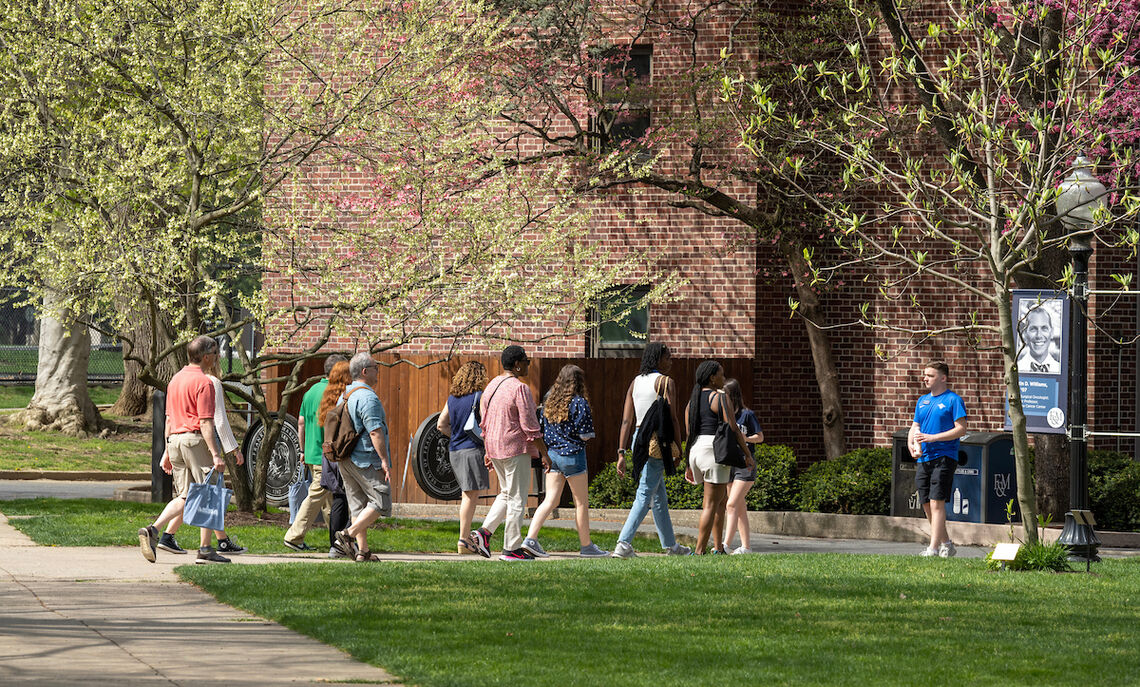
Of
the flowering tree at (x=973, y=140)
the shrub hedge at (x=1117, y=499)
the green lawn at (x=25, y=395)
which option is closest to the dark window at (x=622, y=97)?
the flowering tree at (x=973, y=140)

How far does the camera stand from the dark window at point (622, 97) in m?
20.2

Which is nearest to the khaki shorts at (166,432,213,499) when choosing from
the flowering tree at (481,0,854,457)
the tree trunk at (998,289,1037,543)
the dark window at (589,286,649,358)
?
the tree trunk at (998,289,1037,543)

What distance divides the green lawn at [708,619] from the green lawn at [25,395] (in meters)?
29.8

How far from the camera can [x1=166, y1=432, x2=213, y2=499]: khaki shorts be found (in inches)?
463

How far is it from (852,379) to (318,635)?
14.4 metres

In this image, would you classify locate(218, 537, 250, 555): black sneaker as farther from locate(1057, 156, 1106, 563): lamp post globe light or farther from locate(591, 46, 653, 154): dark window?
locate(591, 46, 653, 154): dark window

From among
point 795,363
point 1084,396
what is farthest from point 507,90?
point 1084,396

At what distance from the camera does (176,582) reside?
10680 mm

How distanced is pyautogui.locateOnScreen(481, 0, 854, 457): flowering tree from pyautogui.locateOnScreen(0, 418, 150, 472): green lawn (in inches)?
362

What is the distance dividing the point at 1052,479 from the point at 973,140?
456cm

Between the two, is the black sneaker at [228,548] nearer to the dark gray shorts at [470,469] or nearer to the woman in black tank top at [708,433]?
the dark gray shorts at [470,469]

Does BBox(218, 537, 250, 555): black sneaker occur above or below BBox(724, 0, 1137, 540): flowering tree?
below

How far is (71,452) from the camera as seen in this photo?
26156mm

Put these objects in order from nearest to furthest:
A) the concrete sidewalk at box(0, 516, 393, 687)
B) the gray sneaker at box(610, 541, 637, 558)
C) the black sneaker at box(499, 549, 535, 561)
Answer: the concrete sidewalk at box(0, 516, 393, 687) → the black sneaker at box(499, 549, 535, 561) → the gray sneaker at box(610, 541, 637, 558)
